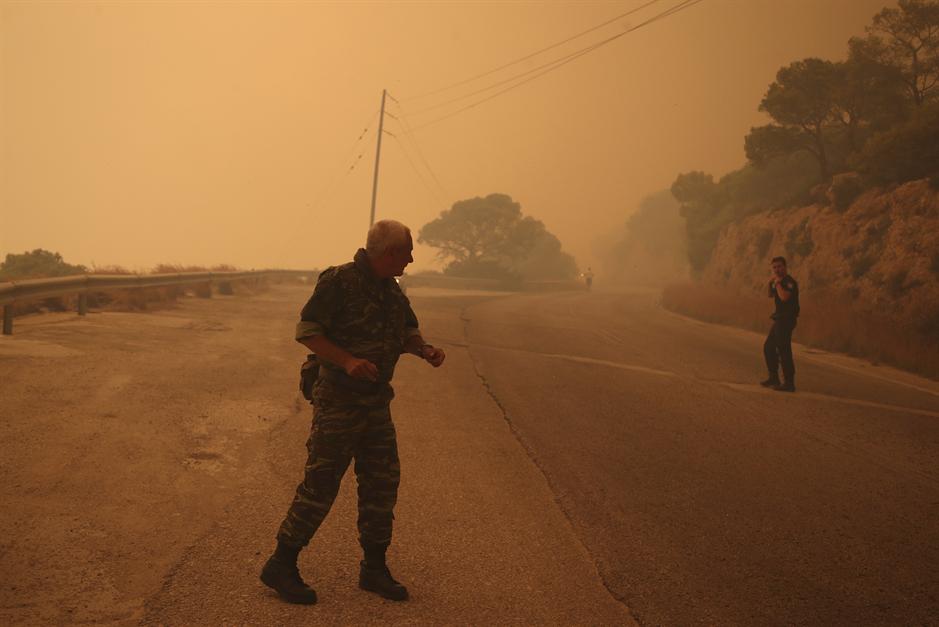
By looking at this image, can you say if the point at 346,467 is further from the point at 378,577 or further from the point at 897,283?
the point at 897,283

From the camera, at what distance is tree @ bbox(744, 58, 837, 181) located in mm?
33375

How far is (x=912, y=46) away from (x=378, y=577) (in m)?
35.3

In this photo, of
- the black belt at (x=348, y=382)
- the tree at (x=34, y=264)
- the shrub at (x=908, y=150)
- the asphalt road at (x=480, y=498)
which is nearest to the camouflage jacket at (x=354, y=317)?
the black belt at (x=348, y=382)

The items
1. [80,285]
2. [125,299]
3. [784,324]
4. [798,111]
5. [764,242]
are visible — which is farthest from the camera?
[764,242]

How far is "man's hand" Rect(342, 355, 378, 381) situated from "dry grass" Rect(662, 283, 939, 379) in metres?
14.5

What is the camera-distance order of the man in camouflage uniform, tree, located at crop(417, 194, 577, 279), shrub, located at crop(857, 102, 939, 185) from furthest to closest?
1. tree, located at crop(417, 194, 577, 279)
2. shrub, located at crop(857, 102, 939, 185)
3. the man in camouflage uniform

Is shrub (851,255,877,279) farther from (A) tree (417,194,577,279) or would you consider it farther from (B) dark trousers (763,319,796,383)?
(A) tree (417,194,577,279)

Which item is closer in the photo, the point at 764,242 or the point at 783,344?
the point at 783,344

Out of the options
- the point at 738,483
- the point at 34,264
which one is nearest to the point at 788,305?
the point at 738,483

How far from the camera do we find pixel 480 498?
18.1ft

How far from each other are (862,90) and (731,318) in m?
13.5

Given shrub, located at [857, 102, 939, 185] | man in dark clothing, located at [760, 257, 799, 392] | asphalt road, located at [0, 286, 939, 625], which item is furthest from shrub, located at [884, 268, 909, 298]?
man in dark clothing, located at [760, 257, 799, 392]

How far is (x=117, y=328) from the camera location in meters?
12.4

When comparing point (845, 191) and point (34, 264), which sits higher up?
point (845, 191)
